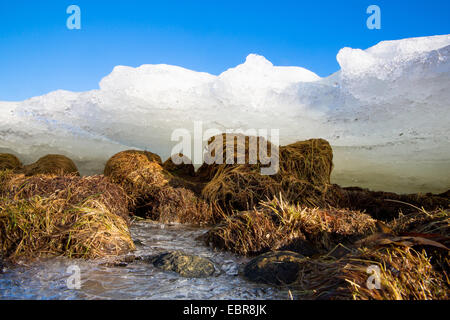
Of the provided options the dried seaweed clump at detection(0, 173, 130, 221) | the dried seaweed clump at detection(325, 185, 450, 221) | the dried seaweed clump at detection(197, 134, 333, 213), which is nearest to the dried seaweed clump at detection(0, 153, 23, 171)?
the dried seaweed clump at detection(0, 173, 130, 221)

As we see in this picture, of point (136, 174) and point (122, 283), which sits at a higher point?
point (136, 174)

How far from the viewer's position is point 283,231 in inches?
186

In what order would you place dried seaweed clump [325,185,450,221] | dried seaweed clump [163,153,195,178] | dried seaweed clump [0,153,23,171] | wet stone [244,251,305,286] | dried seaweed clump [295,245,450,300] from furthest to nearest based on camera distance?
dried seaweed clump [0,153,23,171] → dried seaweed clump [163,153,195,178] → dried seaweed clump [325,185,450,221] → wet stone [244,251,305,286] → dried seaweed clump [295,245,450,300]

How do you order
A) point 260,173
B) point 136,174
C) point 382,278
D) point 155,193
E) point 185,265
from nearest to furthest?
point 382,278
point 185,265
point 155,193
point 260,173
point 136,174

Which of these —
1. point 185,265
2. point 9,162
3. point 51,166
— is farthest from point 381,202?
point 9,162

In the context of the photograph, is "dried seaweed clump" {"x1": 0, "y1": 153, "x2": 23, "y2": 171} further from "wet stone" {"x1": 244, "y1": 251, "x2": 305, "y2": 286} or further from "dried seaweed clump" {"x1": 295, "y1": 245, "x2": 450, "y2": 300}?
"dried seaweed clump" {"x1": 295, "y1": 245, "x2": 450, "y2": 300}

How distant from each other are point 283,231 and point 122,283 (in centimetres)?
240

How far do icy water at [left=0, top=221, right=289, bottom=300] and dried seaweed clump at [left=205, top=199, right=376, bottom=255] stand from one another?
22.9 inches

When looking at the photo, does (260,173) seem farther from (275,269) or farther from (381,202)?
(275,269)

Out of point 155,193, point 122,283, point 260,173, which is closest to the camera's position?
point 122,283

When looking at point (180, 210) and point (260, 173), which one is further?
point (260, 173)

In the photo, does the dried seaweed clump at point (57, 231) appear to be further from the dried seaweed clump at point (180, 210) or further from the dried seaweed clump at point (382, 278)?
the dried seaweed clump at point (180, 210)

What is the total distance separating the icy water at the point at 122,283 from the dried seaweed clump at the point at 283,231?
1.91ft

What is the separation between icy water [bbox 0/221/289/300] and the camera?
9.41ft
